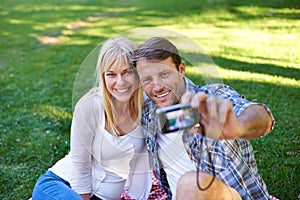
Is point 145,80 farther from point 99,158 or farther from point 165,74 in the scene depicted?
point 99,158

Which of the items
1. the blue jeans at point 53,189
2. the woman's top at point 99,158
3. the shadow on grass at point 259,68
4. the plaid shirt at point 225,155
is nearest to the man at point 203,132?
the plaid shirt at point 225,155

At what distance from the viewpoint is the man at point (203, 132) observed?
62.5 inches

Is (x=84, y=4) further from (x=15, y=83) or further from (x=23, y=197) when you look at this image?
(x=23, y=197)

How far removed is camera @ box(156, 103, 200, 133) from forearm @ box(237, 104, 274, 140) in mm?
373

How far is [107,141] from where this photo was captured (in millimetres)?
2332

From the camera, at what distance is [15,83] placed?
18.1 feet

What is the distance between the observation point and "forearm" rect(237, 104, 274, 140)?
1.72 meters

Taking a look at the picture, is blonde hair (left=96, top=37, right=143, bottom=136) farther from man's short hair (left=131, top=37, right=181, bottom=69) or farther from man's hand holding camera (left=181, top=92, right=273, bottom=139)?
man's hand holding camera (left=181, top=92, right=273, bottom=139)

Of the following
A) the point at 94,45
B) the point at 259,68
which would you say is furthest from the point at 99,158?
the point at 94,45

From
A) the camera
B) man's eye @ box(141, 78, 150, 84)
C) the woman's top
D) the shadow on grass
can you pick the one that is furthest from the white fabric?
the shadow on grass

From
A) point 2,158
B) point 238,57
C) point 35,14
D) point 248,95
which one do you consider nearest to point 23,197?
point 2,158

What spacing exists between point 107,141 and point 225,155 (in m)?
0.63

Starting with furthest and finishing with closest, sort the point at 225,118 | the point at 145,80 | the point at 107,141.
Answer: the point at 107,141 → the point at 145,80 → the point at 225,118

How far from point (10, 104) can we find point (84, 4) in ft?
21.5
